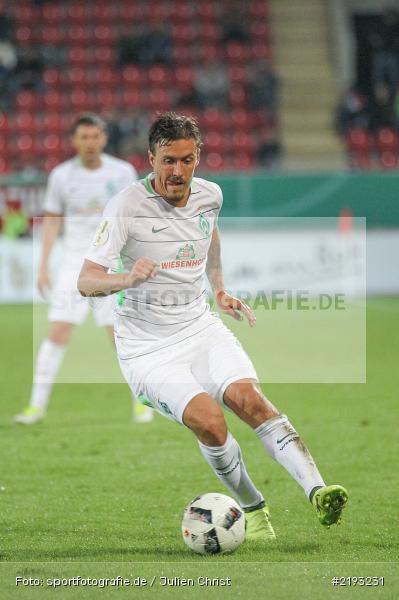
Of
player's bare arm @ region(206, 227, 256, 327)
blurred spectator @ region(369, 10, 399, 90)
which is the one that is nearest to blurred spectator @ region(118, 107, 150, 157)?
blurred spectator @ region(369, 10, 399, 90)

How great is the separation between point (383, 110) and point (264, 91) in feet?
8.87

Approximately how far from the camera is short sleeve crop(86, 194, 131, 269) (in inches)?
209

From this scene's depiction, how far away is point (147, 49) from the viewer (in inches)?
981

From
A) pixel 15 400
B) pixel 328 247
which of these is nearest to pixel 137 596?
pixel 15 400

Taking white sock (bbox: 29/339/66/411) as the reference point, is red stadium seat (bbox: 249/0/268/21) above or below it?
above

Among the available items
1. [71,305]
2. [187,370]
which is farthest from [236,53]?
[187,370]

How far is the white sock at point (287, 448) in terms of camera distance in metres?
5.23

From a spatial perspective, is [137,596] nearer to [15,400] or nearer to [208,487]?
[208,487]

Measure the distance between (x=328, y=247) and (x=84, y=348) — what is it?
5.75 m

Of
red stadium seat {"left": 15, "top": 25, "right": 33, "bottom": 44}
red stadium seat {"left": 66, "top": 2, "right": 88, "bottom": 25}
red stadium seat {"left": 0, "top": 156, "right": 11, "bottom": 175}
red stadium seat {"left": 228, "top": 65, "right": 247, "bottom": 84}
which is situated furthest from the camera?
red stadium seat {"left": 66, "top": 2, "right": 88, "bottom": 25}

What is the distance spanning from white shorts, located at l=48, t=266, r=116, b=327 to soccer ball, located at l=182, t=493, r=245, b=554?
3863 millimetres

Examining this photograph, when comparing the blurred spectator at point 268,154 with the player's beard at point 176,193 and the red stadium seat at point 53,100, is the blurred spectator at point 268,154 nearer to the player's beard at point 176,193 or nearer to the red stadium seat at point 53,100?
the red stadium seat at point 53,100

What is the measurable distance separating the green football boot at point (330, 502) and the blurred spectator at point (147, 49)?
20809 mm

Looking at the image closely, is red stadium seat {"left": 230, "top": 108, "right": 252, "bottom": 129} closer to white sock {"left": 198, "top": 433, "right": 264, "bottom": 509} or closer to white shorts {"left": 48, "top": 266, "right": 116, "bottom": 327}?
white shorts {"left": 48, "top": 266, "right": 116, "bottom": 327}
